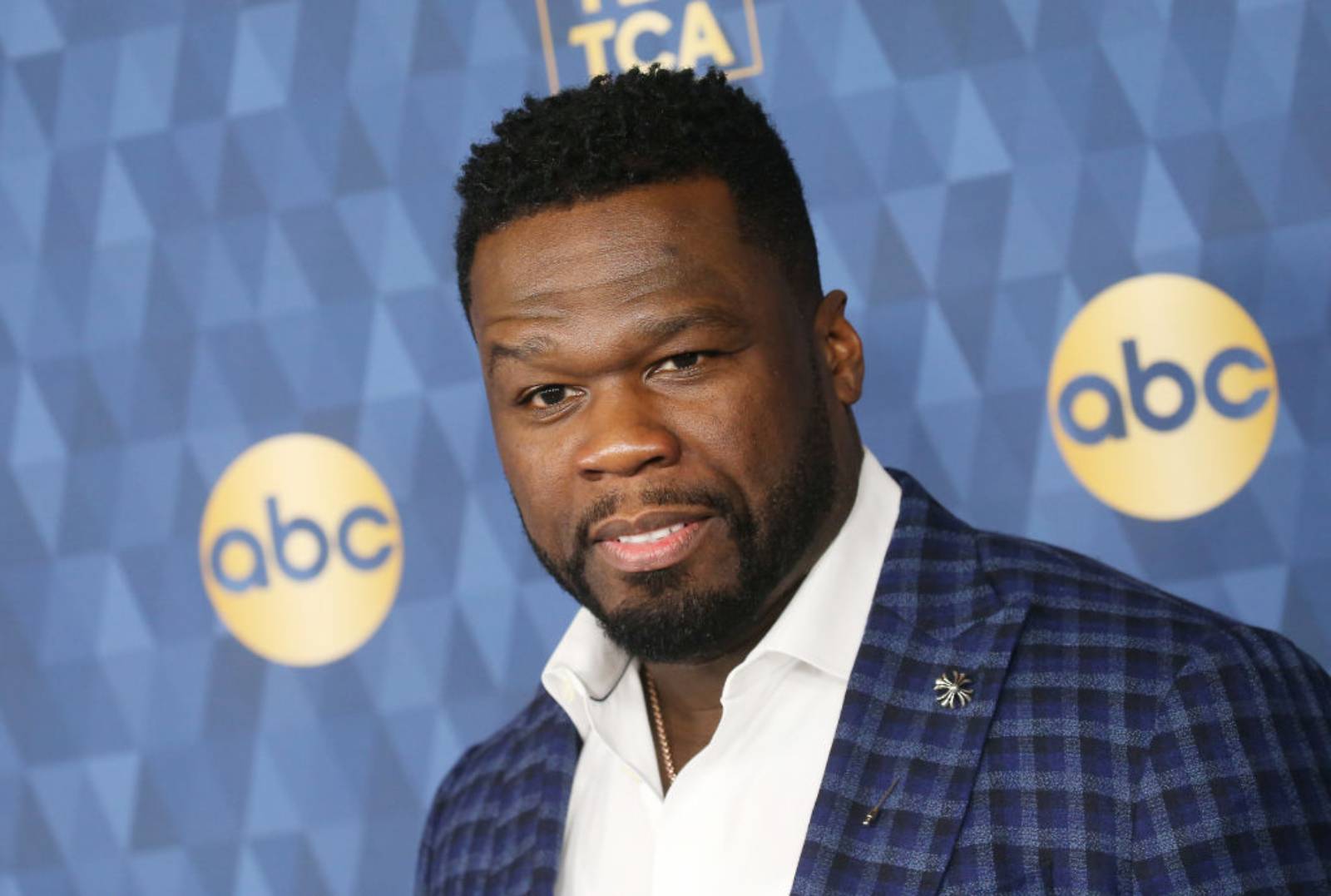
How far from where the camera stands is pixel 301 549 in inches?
85.9

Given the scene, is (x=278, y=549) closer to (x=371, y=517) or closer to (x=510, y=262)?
(x=371, y=517)

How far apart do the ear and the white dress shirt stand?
2.7 inches

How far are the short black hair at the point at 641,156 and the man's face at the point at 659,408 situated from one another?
2 centimetres

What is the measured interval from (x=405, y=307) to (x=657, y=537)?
0.95 meters

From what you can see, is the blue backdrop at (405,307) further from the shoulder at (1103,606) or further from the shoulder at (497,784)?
the shoulder at (1103,606)

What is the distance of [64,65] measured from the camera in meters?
2.27

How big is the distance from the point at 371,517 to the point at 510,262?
901mm

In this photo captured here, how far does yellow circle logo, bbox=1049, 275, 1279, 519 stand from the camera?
1.81 metres

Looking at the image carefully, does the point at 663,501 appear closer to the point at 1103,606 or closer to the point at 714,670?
the point at 714,670

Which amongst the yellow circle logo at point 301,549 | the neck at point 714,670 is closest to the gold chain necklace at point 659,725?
the neck at point 714,670

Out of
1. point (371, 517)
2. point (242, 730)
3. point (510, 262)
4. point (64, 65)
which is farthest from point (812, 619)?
point (64, 65)

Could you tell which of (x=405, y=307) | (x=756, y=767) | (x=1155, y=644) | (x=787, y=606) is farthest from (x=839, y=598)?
(x=405, y=307)

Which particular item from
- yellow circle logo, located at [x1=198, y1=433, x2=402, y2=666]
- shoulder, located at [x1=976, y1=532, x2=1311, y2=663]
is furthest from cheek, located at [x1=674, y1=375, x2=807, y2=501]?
yellow circle logo, located at [x1=198, y1=433, x2=402, y2=666]

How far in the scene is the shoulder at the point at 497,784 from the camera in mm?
1526
